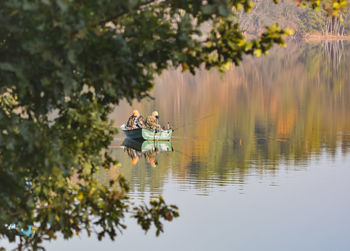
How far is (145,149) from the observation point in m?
38.6

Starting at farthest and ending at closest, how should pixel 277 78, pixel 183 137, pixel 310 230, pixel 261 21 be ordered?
pixel 261 21, pixel 277 78, pixel 183 137, pixel 310 230

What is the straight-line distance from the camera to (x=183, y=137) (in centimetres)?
4228

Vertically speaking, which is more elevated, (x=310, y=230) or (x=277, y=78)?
(x=277, y=78)

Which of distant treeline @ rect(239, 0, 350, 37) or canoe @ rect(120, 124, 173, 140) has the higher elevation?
distant treeline @ rect(239, 0, 350, 37)

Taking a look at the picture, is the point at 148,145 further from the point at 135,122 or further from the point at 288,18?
the point at 288,18

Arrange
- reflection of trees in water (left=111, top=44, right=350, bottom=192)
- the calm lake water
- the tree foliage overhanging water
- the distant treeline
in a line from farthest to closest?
1. the distant treeline
2. reflection of trees in water (left=111, top=44, right=350, bottom=192)
3. the calm lake water
4. the tree foliage overhanging water

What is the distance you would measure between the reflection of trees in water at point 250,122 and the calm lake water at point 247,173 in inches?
2.9

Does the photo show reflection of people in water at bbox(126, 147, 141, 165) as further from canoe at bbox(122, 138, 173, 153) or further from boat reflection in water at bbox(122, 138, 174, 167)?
canoe at bbox(122, 138, 173, 153)

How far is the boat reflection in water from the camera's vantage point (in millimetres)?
36125

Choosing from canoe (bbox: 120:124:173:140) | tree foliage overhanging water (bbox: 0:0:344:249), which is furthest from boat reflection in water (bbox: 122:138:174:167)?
tree foliage overhanging water (bbox: 0:0:344:249)

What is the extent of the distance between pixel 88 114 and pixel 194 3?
140 centimetres

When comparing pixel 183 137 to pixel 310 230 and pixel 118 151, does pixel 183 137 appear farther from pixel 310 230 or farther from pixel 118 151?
pixel 310 230

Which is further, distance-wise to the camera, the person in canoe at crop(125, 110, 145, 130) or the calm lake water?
the person in canoe at crop(125, 110, 145, 130)

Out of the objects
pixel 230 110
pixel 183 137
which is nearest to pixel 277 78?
pixel 230 110
